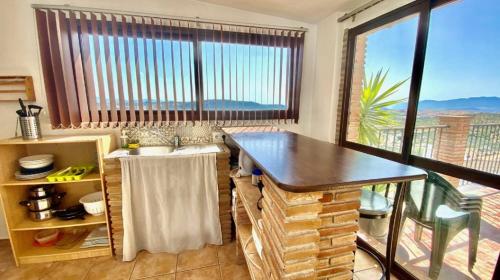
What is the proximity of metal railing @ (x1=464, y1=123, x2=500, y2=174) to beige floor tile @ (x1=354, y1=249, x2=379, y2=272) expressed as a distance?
0.79 metres

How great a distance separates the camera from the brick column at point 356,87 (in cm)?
191

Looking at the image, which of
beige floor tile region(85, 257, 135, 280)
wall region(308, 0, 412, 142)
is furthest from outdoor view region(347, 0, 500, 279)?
beige floor tile region(85, 257, 135, 280)

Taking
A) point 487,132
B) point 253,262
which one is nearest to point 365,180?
point 253,262

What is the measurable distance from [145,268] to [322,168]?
1.74 m

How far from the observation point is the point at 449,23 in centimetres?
127

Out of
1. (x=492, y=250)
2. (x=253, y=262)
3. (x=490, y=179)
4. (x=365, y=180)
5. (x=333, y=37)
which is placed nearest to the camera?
(x=365, y=180)

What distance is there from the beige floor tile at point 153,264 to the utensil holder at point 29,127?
1.33 metres

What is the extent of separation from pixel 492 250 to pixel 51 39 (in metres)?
3.42

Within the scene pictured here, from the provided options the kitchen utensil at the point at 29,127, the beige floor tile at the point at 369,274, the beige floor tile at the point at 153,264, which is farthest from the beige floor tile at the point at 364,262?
the kitchen utensil at the point at 29,127

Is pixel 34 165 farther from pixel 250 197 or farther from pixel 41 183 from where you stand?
pixel 250 197

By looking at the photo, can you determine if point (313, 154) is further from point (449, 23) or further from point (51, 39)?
point (51, 39)

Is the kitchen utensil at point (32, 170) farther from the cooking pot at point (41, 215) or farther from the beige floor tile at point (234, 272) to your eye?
the beige floor tile at point (234, 272)

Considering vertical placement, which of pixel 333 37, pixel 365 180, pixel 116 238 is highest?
pixel 333 37

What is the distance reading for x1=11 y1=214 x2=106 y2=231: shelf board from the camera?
174cm
